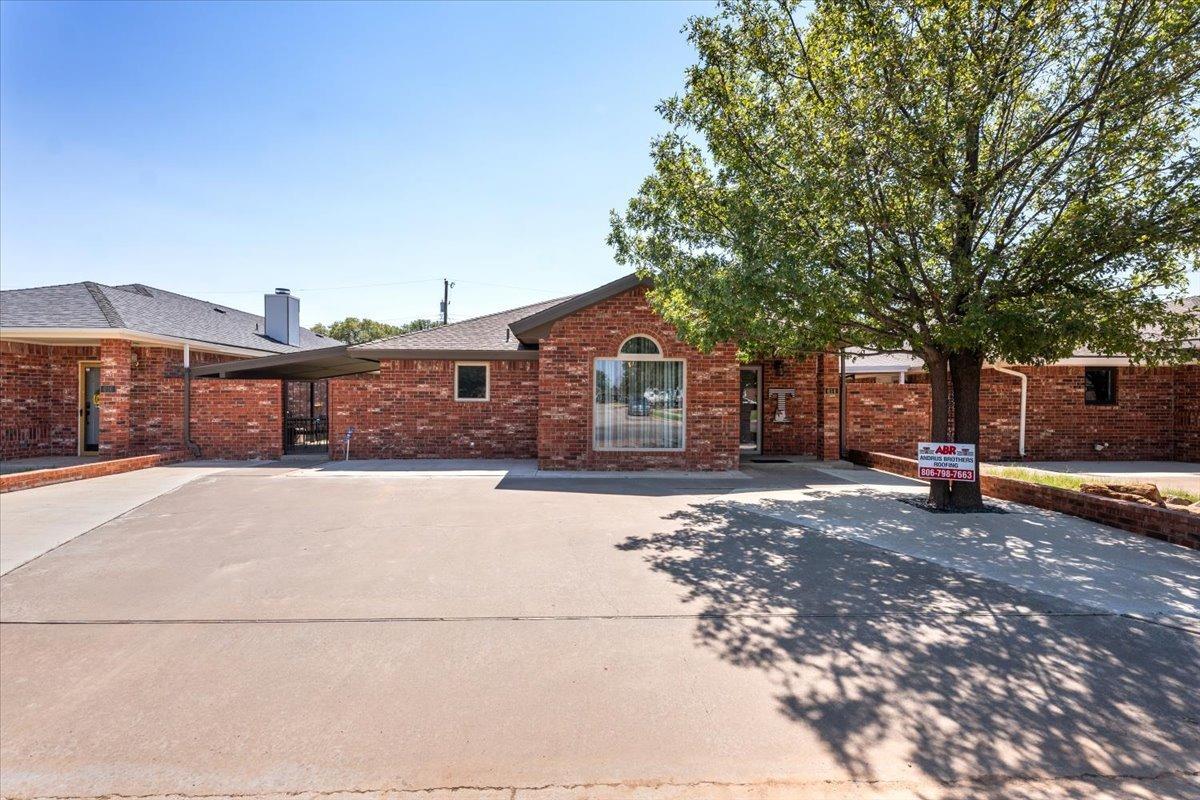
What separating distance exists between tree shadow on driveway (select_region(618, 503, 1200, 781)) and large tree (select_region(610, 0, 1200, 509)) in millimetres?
3619

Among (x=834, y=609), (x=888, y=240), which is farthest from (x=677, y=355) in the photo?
(x=834, y=609)

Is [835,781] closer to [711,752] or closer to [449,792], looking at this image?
[711,752]

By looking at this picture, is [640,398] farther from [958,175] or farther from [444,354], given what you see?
[958,175]

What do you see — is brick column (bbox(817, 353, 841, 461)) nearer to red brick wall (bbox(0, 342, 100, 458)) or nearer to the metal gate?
the metal gate

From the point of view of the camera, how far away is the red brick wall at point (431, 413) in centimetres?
1380

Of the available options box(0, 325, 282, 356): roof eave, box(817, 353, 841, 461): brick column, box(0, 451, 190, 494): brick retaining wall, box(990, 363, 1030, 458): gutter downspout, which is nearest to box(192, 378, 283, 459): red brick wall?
box(0, 451, 190, 494): brick retaining wall

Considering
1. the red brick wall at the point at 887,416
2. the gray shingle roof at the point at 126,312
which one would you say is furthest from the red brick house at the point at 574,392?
the gray shingle roof at the point at 126,312

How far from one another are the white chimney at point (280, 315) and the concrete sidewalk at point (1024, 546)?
19.1 m

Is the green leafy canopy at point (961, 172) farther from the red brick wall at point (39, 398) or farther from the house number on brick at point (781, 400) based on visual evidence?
the red brick wall at point (39, 398)

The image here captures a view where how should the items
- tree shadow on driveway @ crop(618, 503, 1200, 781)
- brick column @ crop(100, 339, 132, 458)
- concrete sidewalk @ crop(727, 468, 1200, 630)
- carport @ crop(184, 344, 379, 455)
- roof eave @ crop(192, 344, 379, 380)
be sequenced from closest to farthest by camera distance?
tree shadow on driveway @ crop(618, 503, 1200, 781) → concrete sidewalk @ crop(727, 468, 1200, 630) → roof eave @ crop(192, 344, 379, 380) → carport @ crop(184, 344, 379, 455) → brick column @ crop(100, 339, 132, 458)

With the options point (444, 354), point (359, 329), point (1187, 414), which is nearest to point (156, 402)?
point (444, 354)

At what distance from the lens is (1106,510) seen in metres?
7.29

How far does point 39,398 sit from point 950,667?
19.4 metres

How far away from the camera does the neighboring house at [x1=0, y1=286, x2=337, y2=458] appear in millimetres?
13141
